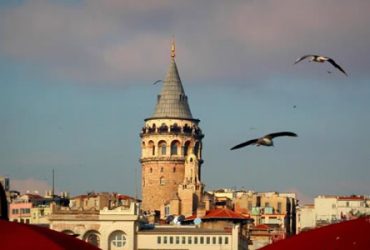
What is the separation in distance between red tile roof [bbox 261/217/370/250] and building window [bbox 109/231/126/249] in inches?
2102

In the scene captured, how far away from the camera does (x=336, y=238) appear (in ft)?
309

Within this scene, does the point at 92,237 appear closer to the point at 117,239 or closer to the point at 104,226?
the point at 104,226

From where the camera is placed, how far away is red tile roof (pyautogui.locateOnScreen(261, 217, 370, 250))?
92562 mm

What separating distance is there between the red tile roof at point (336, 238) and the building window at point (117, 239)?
53402 millimetres

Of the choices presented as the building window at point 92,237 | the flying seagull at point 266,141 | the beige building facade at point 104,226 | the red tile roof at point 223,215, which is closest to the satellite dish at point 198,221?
the red tile roof at point 223,215

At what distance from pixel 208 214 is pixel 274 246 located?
9113 centimetres

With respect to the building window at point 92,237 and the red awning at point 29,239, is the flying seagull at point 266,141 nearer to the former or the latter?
the red awning at point 29,239

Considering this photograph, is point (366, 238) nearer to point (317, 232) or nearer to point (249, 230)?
point (317, 232)

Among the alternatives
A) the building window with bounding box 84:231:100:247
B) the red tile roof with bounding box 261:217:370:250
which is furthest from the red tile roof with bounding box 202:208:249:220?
the red tile roof with bounding box 261:217:370:250

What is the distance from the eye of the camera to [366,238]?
93.2m

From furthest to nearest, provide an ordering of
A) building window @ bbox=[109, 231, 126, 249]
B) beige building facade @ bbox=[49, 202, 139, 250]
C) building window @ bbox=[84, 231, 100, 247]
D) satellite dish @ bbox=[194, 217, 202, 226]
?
satellite dish @ bbox=[194, 217, 202, 226] → building window @ bbox=[84, 231, 100, 247] → building window @ bbox=[109, 231, 126, 249] → beige building facade @ bbox=[49, 202, 139, 250]

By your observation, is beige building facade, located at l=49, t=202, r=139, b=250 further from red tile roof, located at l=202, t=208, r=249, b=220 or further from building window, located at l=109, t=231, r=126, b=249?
red tile roof, located at l=202, t=208, r=249, b=220

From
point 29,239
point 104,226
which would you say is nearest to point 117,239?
point 104,226

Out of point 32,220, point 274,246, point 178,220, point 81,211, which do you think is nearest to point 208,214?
point 178,220
